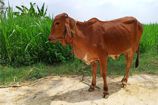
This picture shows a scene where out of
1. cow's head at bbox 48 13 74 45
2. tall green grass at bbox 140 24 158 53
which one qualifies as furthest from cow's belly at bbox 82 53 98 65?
tall green grass at bbox 140 24 158 53

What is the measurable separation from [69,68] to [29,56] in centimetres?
113

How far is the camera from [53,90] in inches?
277

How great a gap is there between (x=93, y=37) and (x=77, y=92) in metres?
0.97

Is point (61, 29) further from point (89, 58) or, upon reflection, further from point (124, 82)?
point (124, 82)

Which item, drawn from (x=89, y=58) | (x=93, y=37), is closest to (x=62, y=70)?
(x=89, y=58)

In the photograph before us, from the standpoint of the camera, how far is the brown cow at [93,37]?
6176 millimetres

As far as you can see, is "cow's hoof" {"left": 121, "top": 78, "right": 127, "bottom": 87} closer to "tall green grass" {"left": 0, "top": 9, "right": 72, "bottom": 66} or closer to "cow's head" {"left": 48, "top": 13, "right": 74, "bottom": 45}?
"cow's head" {"left": 48, "top": 13, "right": 74, "bottom": 45}

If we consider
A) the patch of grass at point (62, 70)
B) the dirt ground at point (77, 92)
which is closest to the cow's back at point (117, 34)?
the dirt ground at point (77, 92)

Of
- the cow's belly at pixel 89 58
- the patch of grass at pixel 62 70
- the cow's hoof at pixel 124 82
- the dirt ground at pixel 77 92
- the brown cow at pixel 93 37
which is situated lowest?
the dirt ground at pixel 77 92

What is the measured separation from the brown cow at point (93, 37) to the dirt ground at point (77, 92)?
27 cm

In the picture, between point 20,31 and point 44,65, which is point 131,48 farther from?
point 20,31

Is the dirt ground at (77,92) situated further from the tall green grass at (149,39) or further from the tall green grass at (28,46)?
the tall green grass at (149,39)

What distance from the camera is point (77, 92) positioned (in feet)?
22.1

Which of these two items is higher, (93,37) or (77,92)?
(93,37)
